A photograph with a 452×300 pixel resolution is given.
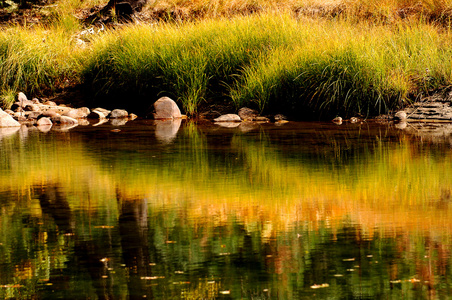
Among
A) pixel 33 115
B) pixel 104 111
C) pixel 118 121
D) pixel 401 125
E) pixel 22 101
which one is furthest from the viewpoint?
pixel 22 101

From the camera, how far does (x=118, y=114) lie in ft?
47.0

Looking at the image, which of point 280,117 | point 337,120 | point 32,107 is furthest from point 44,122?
point 337,120

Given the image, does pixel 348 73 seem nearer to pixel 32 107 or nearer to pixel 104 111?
pixel 104 111

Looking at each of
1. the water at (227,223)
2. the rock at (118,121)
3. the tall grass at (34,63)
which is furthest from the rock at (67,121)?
the water at (227,223)

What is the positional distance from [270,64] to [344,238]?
9.37 meters

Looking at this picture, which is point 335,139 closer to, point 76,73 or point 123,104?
point 123,104

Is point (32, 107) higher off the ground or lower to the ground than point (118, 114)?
higher

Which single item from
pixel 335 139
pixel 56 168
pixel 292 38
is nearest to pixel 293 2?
pixel 292 38

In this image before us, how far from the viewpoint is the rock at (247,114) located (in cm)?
1328

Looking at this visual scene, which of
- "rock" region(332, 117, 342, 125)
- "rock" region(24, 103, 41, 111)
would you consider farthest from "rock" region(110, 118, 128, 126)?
"rock" region(332, 117, 342, 125)

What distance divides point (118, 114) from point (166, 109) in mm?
1150

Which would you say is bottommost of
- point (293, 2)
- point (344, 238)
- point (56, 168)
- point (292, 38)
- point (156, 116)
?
point (344, 238)

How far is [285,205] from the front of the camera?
5184 millimetres

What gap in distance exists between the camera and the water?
3410 mm
